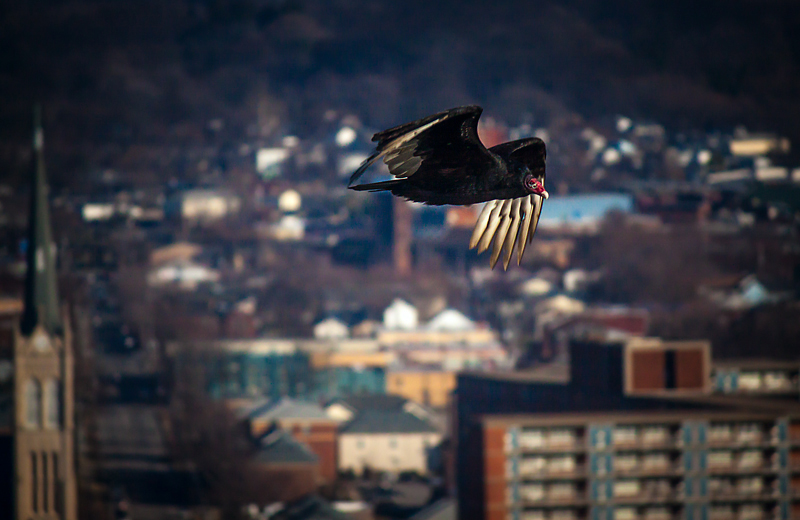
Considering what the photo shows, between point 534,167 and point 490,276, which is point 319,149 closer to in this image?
point 490,276

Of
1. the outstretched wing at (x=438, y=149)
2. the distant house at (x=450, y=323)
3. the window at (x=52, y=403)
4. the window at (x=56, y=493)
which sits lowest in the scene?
the window at (x=56, y=493)

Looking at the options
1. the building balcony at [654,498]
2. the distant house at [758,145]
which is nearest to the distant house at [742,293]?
the building balcony at [654,498]

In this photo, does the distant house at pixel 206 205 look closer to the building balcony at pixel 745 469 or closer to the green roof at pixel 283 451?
the green roof at pixel 283 451

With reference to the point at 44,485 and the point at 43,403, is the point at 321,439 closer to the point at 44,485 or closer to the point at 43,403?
the point at 43,403

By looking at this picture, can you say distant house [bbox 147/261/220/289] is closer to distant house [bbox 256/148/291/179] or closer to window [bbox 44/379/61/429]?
window [bbox 44/379/61/429]

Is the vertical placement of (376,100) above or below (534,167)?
above

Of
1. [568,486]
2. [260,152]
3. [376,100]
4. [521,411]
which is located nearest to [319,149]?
[260,152]
